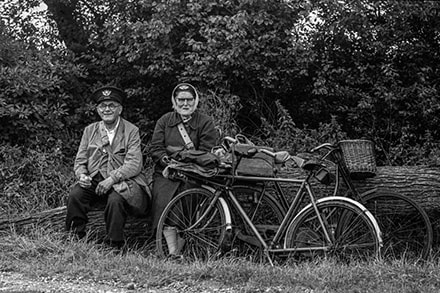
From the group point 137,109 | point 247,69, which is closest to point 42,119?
point 137,109

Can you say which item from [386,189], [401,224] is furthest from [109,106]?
[401,224]

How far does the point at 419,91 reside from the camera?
9969mm

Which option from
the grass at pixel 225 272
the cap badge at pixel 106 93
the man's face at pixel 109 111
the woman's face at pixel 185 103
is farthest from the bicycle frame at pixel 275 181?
the cap badge at pixel 106 93

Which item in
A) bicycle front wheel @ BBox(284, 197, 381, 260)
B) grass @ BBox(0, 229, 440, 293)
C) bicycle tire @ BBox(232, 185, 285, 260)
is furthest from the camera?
bicycle tire @ BBox(232, 185, 285, 260)

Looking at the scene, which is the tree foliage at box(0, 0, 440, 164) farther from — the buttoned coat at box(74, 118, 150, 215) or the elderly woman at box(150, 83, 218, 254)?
the buttoned coat at box(74, 118, 150, 215)

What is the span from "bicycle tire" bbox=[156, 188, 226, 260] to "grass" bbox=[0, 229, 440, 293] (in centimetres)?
33

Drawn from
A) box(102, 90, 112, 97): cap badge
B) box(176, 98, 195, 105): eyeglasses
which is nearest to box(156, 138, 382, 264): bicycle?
box(176, 98, 195, 105): eyeglasses

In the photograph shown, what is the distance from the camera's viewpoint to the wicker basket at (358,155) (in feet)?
21.6

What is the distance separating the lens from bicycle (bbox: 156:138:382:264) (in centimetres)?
627

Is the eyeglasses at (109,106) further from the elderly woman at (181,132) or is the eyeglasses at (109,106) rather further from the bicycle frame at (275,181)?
the bicycle frame at (275,181)

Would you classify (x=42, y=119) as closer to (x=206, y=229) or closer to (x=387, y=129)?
(x=206, y=229)

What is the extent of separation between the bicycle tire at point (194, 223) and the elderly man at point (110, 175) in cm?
43

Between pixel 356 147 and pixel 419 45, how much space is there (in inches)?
166

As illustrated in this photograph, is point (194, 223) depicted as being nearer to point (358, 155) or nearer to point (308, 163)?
point (308, 163)
